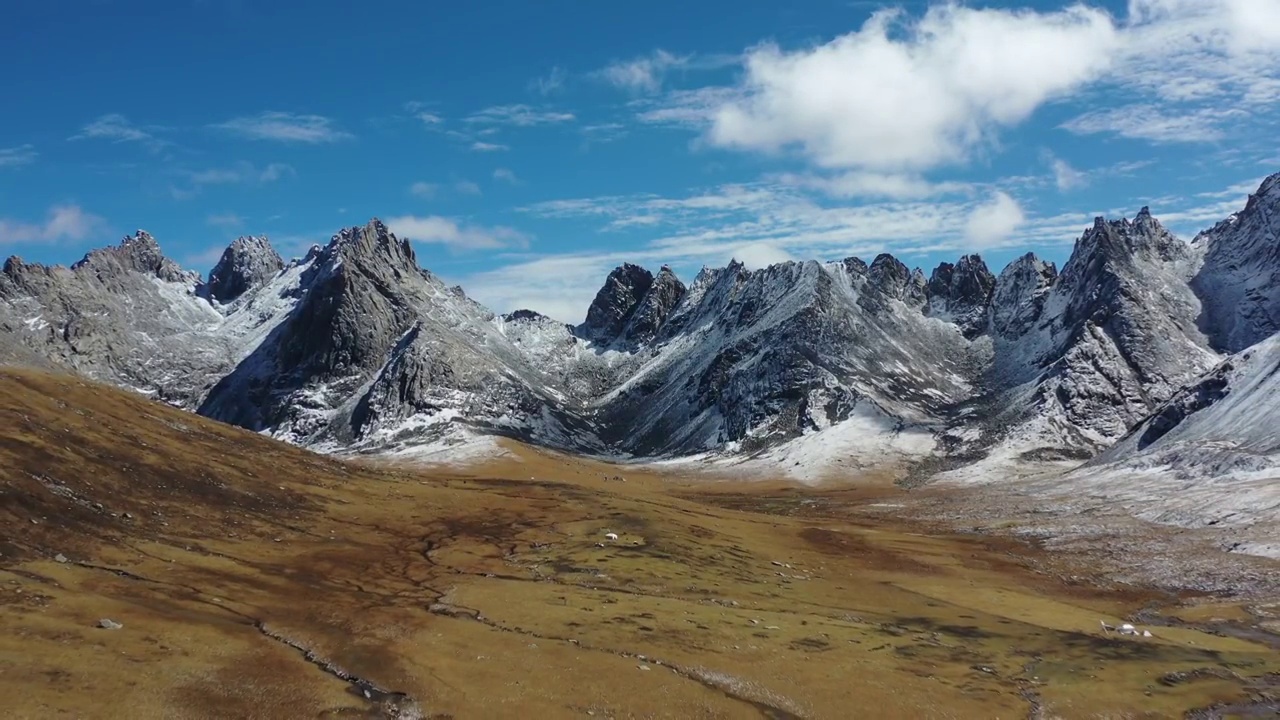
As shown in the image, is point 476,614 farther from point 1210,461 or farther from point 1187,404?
point 1187,404

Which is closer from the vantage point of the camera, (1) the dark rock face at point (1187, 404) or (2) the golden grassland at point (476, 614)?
(2) the golden grassland at point (476, 614)

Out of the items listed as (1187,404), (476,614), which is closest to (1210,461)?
(1187,404)

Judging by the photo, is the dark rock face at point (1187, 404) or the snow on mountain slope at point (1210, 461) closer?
the snow on mountain slope at point (1210, 461)

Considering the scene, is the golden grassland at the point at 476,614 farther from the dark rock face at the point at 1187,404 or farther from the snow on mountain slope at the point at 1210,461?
the dark rock face at the point at 1187,404

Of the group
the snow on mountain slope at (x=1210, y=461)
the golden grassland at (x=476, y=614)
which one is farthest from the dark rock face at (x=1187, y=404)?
the golden grassland at (x=476, y=614)

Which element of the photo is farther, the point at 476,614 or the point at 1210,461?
the point at 1210,461

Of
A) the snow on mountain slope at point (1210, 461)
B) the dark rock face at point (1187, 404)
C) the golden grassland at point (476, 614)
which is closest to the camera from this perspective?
the golden grassland at point (476, 614)

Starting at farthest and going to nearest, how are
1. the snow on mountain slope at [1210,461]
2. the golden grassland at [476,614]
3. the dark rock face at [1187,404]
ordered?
the dark rock face at [1187,404] → the snow on mountain slope at [1210,461] → the golden grassland at [476,614]

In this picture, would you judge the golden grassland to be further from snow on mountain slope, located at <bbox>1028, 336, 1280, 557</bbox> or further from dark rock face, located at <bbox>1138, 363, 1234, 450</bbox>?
dark rock face, located at <bbox>1138, 363, 1234, 450</bbox>

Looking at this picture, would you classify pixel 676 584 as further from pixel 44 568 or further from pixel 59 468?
pixel 59 468
